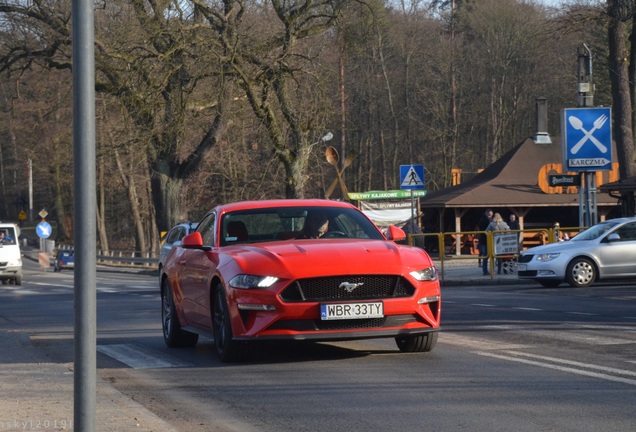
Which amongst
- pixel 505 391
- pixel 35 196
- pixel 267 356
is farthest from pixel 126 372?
pixel 35 196

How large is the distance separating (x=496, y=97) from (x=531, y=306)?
45258 millimetres

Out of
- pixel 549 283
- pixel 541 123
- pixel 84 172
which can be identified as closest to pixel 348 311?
pixel 84 172

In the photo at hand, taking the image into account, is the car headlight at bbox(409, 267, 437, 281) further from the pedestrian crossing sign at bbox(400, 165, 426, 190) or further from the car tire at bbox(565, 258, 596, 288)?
the pedestrian crossing sign at bbox(400, 165, 426, 190)

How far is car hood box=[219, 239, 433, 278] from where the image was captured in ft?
31.4

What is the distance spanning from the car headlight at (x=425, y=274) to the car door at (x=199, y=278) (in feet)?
6.51

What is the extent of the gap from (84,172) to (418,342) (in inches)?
266

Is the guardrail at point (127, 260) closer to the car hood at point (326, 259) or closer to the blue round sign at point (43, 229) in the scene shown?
the blue round sign at point (43, 229)

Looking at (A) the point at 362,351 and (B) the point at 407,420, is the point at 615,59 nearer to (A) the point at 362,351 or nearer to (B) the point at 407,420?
(A) the point at 362,351

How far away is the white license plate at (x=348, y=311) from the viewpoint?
9.55 metres

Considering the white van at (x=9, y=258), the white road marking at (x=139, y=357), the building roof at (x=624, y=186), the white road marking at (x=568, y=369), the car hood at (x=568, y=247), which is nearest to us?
the white road marking at (x=568, y=369)

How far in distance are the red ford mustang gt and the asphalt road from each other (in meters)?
0.36

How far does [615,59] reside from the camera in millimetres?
33125

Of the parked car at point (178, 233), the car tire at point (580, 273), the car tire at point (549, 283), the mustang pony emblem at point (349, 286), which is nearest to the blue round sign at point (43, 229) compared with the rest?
the parked car at point (178, 233)

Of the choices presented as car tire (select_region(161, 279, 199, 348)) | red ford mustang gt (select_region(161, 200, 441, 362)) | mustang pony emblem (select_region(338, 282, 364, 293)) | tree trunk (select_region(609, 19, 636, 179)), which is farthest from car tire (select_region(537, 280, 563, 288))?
mustang pony emblem (select_region(338, 282, 364, 293))
